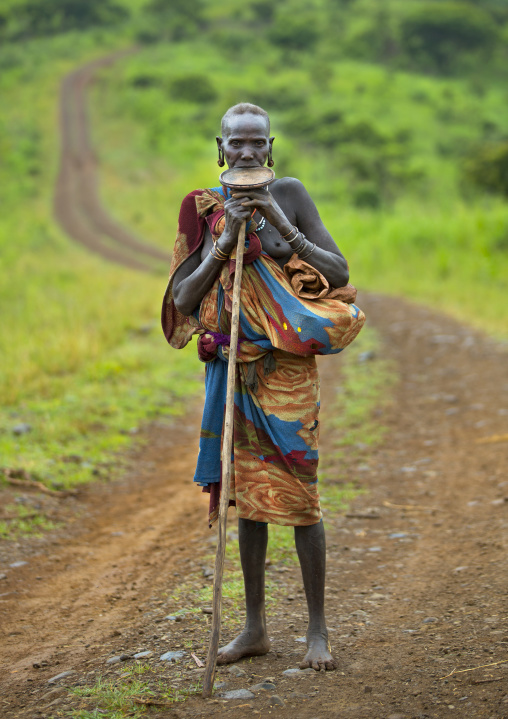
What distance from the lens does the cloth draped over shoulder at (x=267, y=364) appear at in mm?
2439

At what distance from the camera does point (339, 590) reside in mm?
3240

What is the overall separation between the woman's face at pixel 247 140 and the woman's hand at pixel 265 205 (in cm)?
11

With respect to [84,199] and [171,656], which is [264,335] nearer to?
[171,656]

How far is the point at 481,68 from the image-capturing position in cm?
3831

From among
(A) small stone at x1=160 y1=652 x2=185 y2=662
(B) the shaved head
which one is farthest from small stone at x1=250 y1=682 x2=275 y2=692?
(B) the shaved head

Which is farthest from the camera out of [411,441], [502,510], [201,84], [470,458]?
[201,84]

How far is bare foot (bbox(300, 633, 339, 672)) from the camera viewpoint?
2484mm

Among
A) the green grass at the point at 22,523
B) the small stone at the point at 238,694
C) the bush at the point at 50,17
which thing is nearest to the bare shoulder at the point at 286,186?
the small stone at the point at 238,694

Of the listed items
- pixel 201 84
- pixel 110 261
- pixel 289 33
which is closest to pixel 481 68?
pixel 289 33

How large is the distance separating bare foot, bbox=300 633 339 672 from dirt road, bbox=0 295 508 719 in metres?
0.04

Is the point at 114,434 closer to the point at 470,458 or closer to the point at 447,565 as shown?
the point at 470,458

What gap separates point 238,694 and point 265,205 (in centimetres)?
151

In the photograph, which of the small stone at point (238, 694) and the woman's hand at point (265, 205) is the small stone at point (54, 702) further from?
the woman's hand at point (265, 205)

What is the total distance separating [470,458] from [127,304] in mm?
6120
